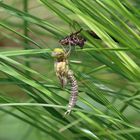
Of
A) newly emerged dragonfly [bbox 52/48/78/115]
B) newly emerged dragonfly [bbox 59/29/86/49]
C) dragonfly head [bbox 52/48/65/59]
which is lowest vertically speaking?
newly emerged dragonfly [bbox 52/48/78/115]

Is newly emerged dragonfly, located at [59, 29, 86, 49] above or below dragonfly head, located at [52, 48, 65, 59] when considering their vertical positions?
above

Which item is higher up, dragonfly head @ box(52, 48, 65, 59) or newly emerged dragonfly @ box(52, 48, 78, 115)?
dragonfly head @ box(52, 48, 65, 59)

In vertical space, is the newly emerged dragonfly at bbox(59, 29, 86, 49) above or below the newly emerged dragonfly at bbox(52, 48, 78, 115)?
above

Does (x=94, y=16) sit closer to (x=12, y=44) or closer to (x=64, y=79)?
(x=64, y=79)

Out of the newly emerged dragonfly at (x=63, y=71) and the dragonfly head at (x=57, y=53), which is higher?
the dragonfly head at (x=57, y=53)

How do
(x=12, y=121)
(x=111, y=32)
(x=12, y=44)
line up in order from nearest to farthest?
(x=111, y=32)
(x=12, y=121)
(x=12, y=44)

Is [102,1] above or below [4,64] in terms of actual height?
above

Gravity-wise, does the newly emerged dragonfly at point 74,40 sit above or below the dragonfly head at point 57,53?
above

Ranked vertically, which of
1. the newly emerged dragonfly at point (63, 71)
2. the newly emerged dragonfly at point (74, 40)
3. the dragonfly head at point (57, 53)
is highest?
the newly emerged dragonfly at point (74, 40)

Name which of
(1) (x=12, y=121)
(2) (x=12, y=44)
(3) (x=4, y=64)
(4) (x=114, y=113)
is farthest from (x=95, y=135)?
(2) (x=12, y=44)

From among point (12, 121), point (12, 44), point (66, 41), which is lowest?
point (66, 41)

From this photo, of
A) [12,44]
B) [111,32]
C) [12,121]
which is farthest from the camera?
[12,44]
